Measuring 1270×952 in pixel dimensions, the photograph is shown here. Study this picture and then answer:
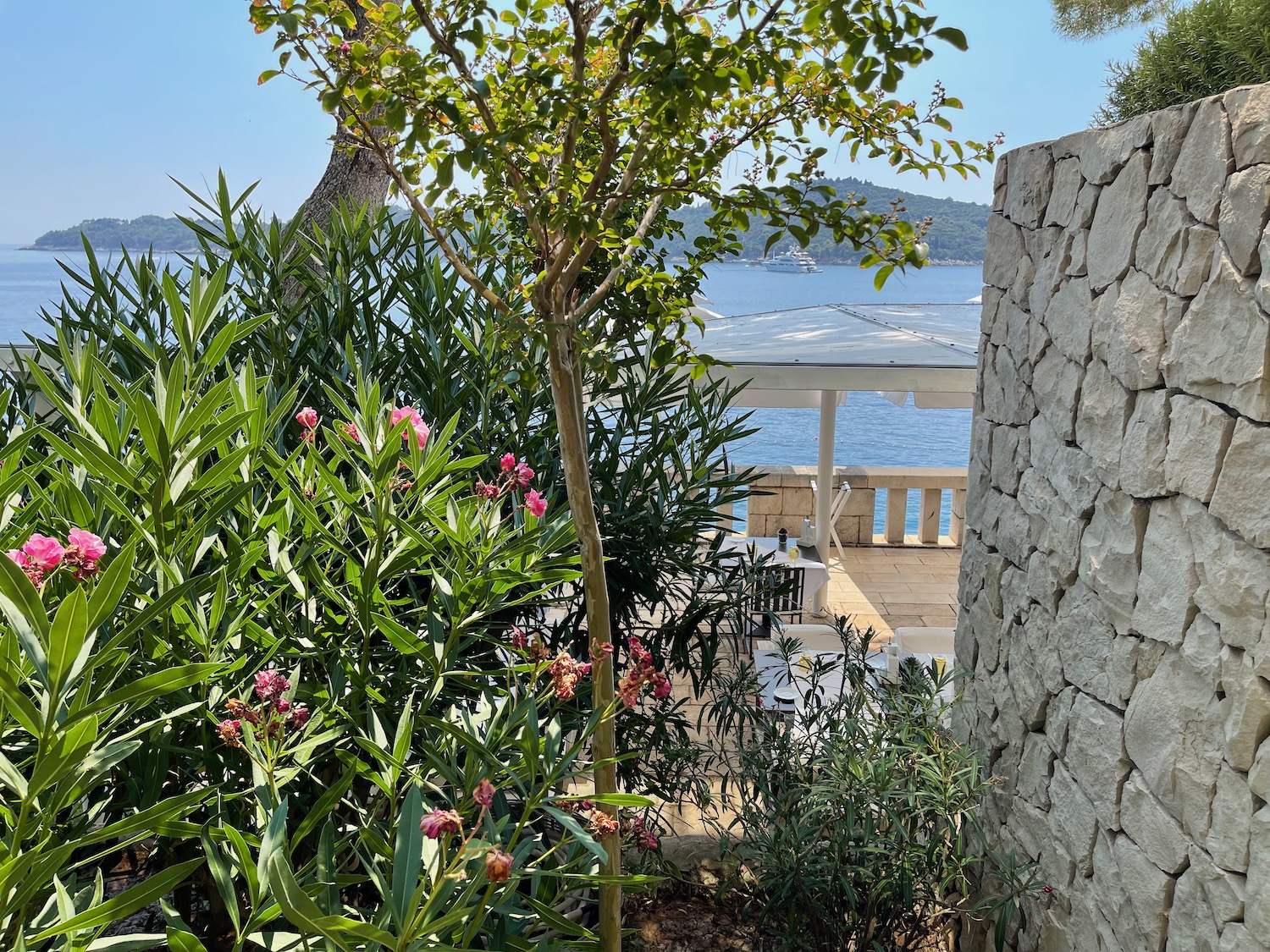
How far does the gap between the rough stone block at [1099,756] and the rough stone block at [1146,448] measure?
49 cm

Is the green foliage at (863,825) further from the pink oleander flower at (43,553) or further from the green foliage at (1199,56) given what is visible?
the pink oleander flower at (43,553)

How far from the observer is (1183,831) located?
167 centimetres

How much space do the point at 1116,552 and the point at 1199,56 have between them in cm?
109

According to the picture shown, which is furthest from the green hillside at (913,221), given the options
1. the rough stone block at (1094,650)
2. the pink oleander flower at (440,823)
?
the pink oleander flower at (440,823)

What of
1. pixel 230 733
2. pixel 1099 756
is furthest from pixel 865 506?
pixel 230 733

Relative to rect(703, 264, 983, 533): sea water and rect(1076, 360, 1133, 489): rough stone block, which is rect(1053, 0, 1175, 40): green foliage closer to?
rect(1076, 360, 1133, 489): rough stone block

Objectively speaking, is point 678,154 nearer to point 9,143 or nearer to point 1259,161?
point 1259,161

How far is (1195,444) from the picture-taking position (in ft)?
5.26

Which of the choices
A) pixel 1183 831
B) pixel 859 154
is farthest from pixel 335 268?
pixel 1183 831

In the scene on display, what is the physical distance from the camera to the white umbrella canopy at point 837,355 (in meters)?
5.45

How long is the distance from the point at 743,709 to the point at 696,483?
63 centimetres

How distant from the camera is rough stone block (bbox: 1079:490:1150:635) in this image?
5.98 feet

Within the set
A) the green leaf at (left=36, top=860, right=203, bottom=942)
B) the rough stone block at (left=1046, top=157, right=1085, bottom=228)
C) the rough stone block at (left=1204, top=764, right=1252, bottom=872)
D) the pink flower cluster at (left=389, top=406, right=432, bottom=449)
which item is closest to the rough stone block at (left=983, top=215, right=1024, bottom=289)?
the rough stone block at (left=1046, top=157, right=1085, bottom=228)

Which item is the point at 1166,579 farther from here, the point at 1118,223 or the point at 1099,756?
the point at 1118,223
